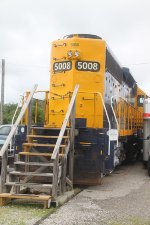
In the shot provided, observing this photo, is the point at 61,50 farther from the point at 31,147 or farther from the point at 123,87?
the point at 123,87

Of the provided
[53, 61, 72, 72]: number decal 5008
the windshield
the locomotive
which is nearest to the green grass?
the locomotive

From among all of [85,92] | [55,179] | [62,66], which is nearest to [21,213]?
[55,179]

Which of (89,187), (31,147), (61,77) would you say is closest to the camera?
(31,147)

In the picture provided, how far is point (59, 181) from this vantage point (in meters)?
8.34

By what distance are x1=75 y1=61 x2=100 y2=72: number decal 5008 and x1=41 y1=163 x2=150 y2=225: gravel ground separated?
320cm

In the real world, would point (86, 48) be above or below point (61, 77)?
above

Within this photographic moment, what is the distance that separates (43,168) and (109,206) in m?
1.64

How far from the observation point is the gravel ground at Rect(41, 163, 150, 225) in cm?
673

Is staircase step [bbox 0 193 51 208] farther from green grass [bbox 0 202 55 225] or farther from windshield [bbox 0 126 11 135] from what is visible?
windshield [bbox 0 126 11 135]

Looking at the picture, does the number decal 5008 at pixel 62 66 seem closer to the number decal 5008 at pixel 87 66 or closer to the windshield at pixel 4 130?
the number decal 5008 at pixel 87 66

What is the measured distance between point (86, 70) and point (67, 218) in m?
5.01

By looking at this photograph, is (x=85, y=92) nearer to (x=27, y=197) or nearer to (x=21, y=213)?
(x=27, y=197)

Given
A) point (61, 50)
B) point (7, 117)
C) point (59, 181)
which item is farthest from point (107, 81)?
point (7, 117)

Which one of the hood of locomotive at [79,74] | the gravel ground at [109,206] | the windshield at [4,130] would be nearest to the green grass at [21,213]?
the gravel ground at [109,206]
